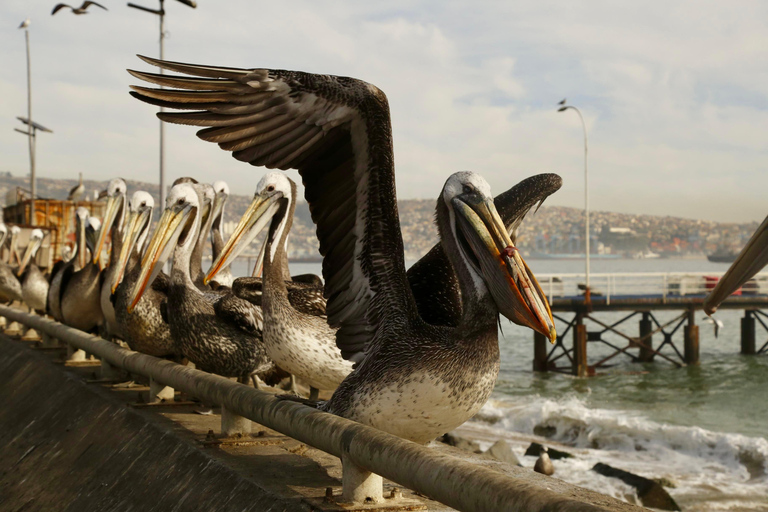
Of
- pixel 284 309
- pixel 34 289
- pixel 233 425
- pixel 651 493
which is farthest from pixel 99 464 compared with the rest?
pixel 651 493

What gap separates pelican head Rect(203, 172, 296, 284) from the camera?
664 cm

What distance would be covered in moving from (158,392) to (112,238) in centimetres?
481

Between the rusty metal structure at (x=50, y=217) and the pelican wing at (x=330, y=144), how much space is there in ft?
73.0

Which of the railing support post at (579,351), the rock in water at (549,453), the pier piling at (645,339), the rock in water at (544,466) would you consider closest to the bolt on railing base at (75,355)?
the rock in water at (544,466)

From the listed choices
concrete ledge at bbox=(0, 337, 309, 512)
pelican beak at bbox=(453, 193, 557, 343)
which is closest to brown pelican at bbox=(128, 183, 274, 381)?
concrete ledge at bbox=(0, 337, 309, 512)

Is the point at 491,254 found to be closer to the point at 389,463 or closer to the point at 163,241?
the point at 389,463

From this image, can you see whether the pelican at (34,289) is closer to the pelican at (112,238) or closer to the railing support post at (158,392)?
the pelican at (112,238)

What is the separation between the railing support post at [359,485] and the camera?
3.32 meters

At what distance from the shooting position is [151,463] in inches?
179

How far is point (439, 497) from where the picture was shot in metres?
2.74

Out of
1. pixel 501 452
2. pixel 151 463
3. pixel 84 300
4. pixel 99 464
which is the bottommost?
pixel 501 452

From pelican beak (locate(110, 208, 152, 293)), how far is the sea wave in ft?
28.9

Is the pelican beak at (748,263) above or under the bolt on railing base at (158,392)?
above

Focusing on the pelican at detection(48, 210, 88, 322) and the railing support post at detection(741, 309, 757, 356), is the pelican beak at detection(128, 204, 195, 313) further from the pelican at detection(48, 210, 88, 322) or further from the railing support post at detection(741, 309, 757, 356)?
the railing support post at detection(741, 309, 757, 356)
